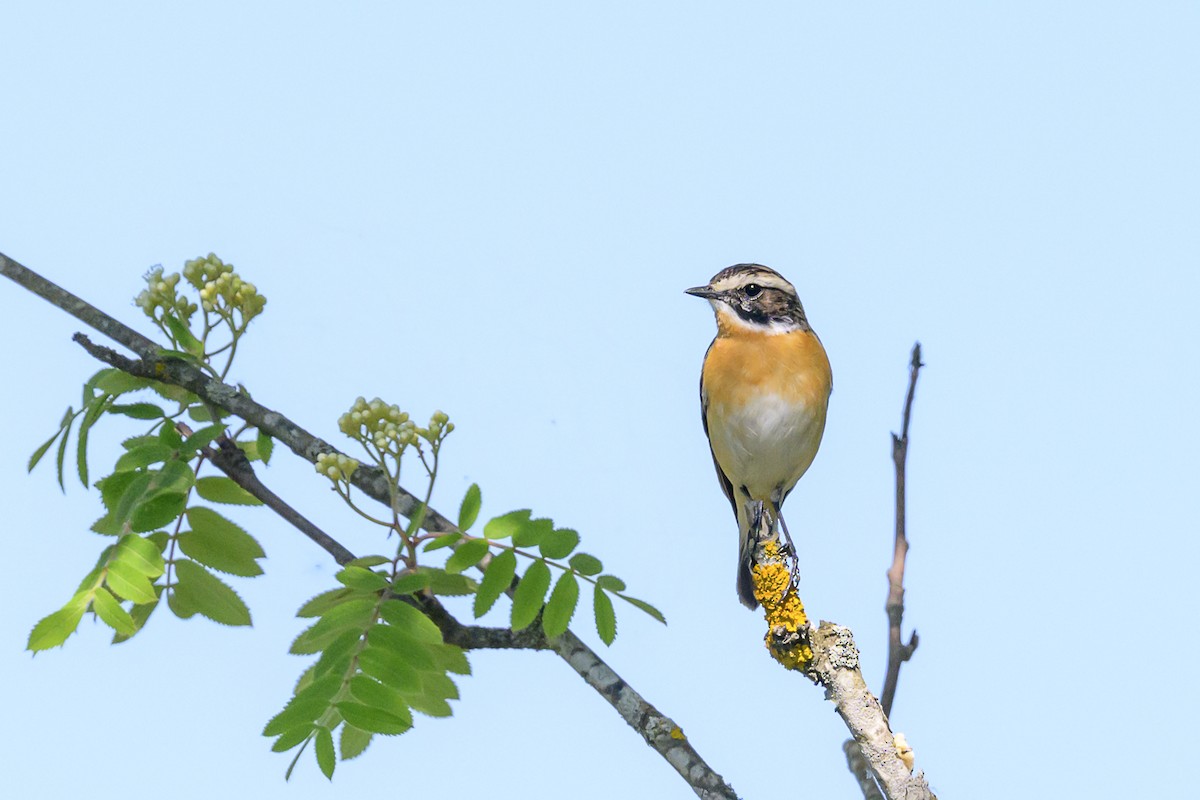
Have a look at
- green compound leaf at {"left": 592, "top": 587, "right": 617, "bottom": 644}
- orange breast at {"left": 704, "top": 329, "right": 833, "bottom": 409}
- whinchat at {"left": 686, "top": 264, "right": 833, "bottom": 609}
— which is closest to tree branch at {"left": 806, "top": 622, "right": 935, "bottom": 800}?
green compound leaf at {"left": 592, "top": 587, "right": 617, "bottom": 644}

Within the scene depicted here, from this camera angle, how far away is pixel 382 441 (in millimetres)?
4531

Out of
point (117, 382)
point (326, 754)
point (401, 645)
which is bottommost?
point (326, 754)

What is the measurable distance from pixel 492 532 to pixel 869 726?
1548 mm

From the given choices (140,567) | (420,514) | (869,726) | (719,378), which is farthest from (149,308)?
(719,378)

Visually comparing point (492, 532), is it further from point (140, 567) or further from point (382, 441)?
point (140, 567)

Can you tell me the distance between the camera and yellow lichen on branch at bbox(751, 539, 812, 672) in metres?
4.89

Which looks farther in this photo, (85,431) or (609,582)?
(85,431)

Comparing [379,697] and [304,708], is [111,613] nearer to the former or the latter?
[304,708]

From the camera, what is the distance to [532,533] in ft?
15.0

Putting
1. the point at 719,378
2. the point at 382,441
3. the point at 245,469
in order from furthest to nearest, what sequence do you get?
the point at 719,378 → the point at 245,469 → the point at 382,441

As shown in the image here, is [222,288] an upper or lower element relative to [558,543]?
upper

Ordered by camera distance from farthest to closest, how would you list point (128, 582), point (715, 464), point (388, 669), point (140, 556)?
1. point (715, 464)
2. point (140, 556)
3. point (128, 582)
4. point (388, 669)

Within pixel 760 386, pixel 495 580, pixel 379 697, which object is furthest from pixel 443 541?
pixel 760 386

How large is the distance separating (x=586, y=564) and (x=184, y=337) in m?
1.94
